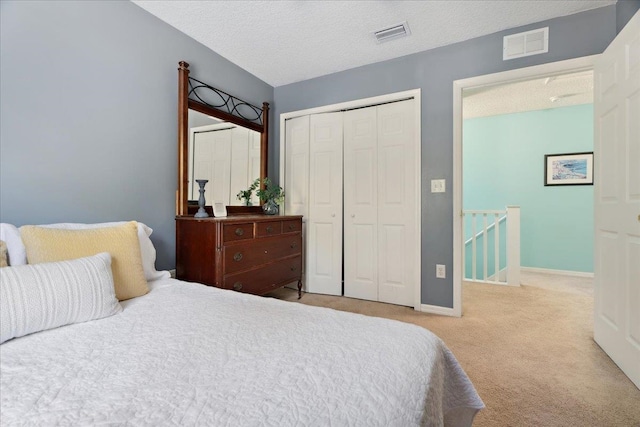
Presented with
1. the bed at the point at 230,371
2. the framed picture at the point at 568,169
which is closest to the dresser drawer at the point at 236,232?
the bed at the point at 230,371

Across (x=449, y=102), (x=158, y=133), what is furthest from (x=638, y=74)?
(x=158, y=133)

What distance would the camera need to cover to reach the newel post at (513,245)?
3598 mm

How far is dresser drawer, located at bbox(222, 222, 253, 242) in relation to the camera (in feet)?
6.84

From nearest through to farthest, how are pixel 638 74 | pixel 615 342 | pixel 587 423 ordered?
pixel 587 423
pixel 638 74
pixel 615 342

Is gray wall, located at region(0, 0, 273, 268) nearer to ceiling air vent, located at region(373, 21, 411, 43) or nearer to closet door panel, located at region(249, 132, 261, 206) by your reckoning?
closet door panel, located at region(249, 132, 261, 206)

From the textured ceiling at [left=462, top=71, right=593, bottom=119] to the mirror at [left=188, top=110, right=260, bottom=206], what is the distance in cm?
250

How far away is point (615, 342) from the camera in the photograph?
1.76 metres

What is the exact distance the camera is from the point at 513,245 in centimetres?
369

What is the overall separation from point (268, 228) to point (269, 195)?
0.63 metres

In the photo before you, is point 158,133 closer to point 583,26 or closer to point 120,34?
point 120,34

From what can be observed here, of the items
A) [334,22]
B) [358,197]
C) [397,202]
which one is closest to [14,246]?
[334,22]

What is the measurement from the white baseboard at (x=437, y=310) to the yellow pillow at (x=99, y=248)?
2267 millimetres

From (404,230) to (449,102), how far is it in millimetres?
1236

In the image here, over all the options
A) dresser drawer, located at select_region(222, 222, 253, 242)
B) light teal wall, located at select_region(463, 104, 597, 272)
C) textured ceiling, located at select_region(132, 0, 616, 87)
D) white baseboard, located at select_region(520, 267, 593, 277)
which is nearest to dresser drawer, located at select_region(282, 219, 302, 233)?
dresser drawer, located at select_region(222, 222, 253, 242)
